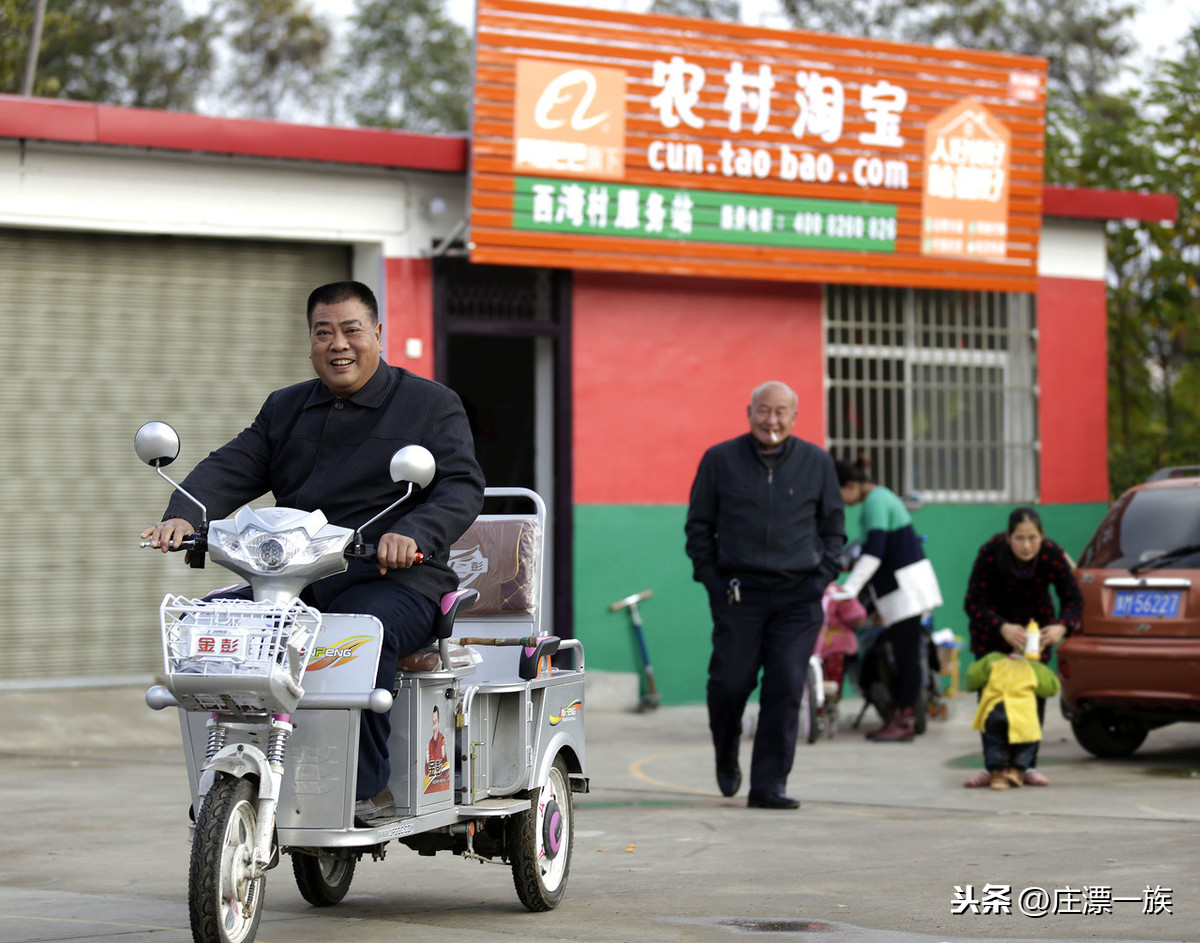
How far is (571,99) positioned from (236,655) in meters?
9.36

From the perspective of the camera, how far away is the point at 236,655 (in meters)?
4.71

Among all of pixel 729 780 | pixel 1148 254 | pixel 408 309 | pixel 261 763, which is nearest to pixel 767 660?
pixel 729 780

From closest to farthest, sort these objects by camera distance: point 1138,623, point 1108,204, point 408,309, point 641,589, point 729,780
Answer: point 729,780 < point 1138,623 < point 408,309 < point 641,589 < point 1108,204

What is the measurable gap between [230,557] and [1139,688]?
6.44 metres

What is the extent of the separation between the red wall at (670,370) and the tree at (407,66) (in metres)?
24.6

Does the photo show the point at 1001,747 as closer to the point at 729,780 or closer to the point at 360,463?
the point at 729,780

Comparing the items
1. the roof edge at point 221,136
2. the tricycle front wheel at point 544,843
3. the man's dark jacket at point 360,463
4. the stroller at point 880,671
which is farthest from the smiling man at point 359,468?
the stroller at point 880,671

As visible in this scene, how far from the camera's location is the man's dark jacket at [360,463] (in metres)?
5.40

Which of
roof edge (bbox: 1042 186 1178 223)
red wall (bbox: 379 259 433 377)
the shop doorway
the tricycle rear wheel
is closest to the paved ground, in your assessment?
the tricycle rear wheel

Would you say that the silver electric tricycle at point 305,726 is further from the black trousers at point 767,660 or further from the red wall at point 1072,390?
the red wall at point 1072,390

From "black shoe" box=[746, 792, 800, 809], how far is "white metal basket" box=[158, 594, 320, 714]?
13.8 feet

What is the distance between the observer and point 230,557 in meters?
4.93

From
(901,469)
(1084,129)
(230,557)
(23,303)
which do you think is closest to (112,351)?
(23,303)

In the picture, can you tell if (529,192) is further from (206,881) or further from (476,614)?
(206,881)
